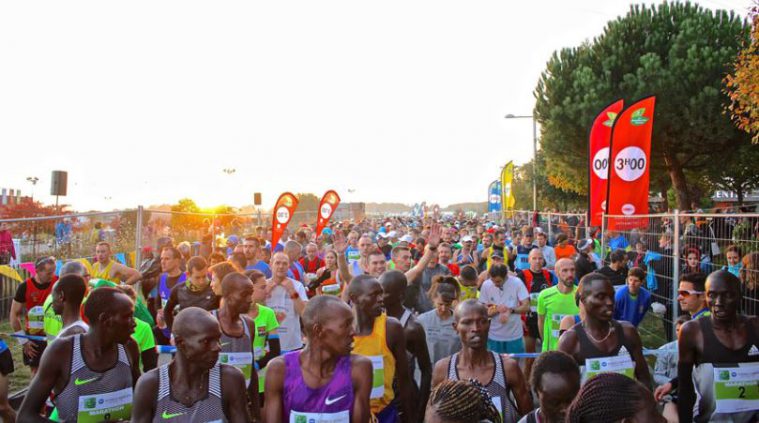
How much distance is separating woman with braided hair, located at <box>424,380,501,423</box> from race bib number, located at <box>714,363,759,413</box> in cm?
228

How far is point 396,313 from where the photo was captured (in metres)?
5.17

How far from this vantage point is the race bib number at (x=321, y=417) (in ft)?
10.8

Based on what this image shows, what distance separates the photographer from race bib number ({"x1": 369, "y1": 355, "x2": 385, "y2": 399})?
13.9ft

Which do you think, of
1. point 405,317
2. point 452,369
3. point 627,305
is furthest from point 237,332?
point 627,305

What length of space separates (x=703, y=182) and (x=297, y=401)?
33442 mm

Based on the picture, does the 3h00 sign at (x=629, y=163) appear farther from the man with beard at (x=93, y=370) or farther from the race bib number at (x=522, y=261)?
the man with beard at (x=93, y=370)

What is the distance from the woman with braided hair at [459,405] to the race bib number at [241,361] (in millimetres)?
2465

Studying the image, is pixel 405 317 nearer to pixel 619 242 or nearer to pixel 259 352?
pixel 259 352

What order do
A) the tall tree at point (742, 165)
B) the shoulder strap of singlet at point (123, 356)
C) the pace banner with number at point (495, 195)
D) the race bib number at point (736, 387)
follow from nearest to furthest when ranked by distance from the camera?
the shoulder strap of singlet at point (123, 356) < the race bib number at point (736, 387) < the tall tree at point (742, 165) < the pace banner with number at point (495, 195)

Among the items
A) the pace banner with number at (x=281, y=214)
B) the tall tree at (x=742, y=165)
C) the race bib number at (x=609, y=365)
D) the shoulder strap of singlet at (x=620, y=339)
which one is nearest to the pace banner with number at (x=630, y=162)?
the shoulder strap of singlet at (x=620, y=339)

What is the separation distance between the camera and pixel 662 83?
23.4 m

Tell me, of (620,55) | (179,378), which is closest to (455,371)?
(179,378)

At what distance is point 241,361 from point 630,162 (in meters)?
9.03

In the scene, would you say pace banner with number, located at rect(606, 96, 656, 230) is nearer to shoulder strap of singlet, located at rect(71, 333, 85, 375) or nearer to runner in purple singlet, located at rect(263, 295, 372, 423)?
runner in purple singlet, located at rect(263, 295, 372, 423)
